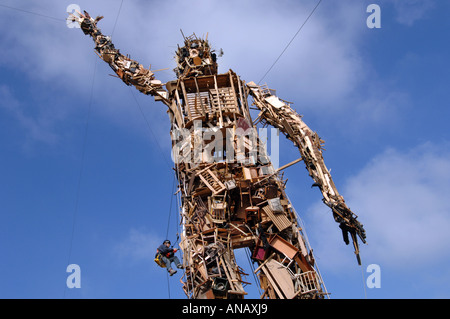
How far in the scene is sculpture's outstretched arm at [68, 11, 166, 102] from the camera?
2855 centimetres

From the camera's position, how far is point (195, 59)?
1139 inches

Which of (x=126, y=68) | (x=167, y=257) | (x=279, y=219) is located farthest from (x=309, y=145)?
(x=126, y=68)

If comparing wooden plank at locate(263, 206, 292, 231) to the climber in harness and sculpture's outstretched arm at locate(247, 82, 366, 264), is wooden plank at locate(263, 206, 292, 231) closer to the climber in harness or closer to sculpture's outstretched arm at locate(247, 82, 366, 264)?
sculpture's outstretched arm at locate(247, 82, 366, 264)

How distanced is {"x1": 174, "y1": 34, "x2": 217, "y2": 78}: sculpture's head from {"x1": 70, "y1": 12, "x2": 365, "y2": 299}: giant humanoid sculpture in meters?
0.06

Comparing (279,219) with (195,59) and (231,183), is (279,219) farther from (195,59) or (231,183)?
(195,59)

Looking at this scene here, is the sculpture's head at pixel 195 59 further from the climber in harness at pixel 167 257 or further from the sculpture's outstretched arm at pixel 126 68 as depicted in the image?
the climber in harness at pixel 167 257

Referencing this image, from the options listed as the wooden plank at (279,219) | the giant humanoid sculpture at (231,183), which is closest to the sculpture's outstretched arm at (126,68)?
the giant humanoid sculpture at (231,183)

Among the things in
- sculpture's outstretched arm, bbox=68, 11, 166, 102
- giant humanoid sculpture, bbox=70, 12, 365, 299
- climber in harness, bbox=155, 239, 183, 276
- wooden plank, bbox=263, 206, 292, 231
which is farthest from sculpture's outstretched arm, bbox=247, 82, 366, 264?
climber in harness, bbox=155, 239, 183, 276

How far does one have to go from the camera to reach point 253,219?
23859mm

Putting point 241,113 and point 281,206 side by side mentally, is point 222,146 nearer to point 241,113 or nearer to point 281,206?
point 241,113

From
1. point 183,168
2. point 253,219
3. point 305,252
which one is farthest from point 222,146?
point 305,252

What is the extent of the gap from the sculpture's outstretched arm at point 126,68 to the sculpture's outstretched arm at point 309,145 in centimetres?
517

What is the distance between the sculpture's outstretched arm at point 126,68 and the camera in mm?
28547
